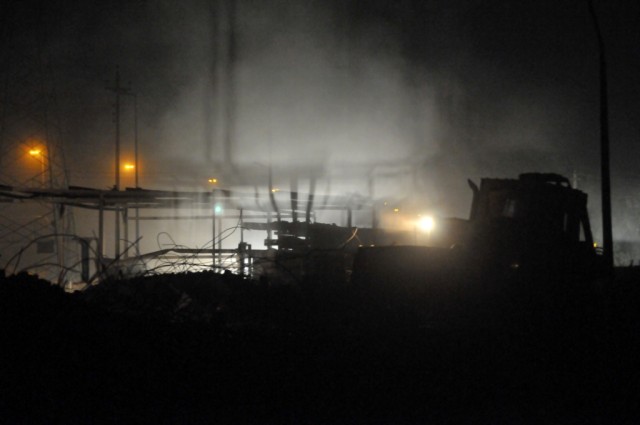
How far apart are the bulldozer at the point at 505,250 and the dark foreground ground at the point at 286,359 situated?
2.39 ft

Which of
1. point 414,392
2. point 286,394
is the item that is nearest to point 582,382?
point 414,392

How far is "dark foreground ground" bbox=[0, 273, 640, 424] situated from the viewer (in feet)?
14.8

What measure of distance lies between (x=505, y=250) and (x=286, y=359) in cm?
564

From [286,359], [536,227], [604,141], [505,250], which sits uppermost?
[604,141]

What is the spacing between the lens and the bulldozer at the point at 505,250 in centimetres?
651

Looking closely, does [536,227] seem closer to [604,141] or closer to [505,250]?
[505,250]

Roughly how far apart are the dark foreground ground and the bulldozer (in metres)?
0.73

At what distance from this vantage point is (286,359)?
4891 millimetres

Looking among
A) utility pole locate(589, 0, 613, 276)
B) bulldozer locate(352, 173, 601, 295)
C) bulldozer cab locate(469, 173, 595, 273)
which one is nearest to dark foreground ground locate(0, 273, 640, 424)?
bulldozer locate(352, 173, 601, 295)

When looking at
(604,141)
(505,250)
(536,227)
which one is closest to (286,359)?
(505,250)

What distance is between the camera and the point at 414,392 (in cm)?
492

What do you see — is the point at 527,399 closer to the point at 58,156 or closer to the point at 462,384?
the point at 462,384

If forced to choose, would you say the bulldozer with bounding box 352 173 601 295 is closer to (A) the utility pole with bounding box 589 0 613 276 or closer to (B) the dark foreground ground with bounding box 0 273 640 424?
(B) the dark foreground ground with bounding box 0 273 640 424

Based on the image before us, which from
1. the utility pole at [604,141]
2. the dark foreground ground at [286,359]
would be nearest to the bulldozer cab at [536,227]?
the utility pole at [604,141]
